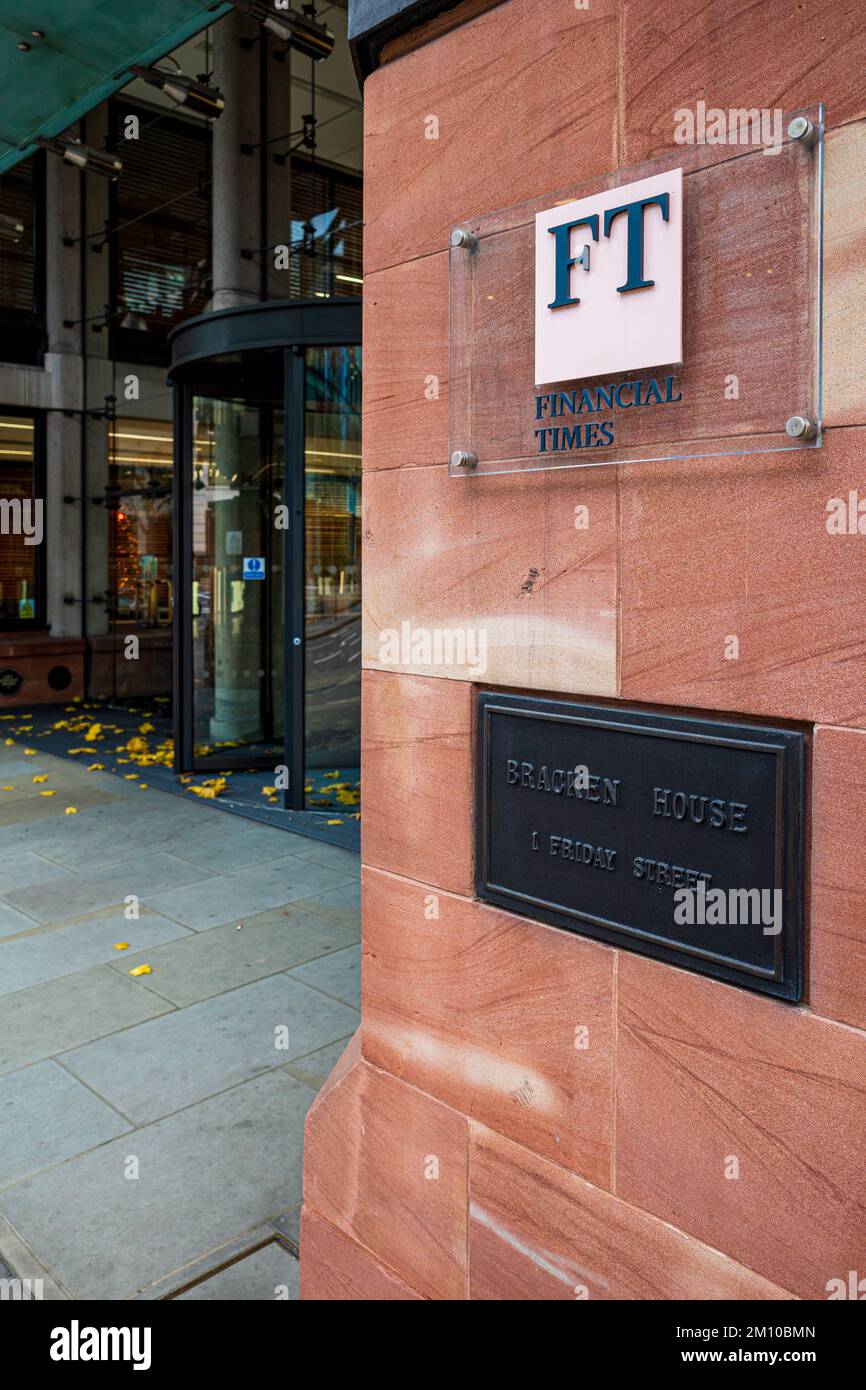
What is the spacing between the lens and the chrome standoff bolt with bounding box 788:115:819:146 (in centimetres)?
169

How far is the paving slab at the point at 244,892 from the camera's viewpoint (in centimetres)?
611

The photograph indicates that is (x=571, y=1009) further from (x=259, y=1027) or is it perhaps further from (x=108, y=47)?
(x=108, y=47)

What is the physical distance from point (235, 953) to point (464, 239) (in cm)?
413

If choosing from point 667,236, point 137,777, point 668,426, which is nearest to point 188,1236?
point 668,426

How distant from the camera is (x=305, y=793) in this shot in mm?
8906

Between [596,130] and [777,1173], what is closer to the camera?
[777,1173]

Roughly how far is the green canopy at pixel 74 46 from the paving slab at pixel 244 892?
4533mm

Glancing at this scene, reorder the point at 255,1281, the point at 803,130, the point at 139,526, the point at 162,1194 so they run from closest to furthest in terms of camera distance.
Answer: the point at 803,130 < the point at 255,1281 < the point at 162,1194 < the point at 139,526

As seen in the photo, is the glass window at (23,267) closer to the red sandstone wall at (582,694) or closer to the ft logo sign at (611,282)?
the red sandstone wall at (582,694)

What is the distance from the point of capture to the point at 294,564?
27.6ft

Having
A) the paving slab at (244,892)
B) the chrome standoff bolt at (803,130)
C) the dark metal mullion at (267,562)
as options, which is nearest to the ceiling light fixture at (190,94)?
the dark metal mullion at (267,562)

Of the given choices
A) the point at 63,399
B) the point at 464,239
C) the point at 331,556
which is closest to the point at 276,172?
the point at 331,556

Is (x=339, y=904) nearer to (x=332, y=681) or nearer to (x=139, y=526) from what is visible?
(x=332, y=681)
